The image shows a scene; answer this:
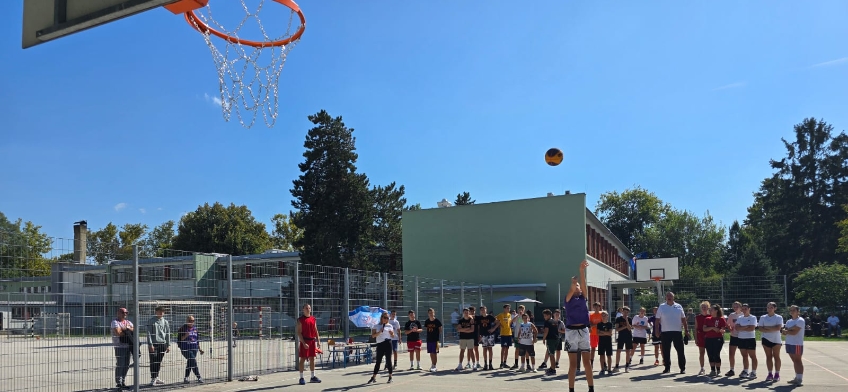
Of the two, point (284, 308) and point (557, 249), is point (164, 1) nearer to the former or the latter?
point (284, 308)

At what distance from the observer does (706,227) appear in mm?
88188

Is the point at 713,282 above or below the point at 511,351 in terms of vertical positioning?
above

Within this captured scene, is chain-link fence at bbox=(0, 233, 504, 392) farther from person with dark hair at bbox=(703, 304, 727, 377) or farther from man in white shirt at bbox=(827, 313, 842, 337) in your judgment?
man in white shirt at bbox=(827, 313, 842, 337)

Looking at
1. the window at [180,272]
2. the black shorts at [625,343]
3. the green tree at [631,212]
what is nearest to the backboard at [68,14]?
the window at [180,272]

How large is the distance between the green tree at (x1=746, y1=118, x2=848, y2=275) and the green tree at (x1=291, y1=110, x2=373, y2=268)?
3835 cm

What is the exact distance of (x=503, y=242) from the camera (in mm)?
42375

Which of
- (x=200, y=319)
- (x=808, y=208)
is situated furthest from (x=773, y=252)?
(x=200, y=319)

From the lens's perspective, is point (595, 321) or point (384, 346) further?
point (595, 321)

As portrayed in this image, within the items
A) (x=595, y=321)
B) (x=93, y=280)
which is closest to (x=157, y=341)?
(x=93, y=280)

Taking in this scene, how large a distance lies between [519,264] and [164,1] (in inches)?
1505

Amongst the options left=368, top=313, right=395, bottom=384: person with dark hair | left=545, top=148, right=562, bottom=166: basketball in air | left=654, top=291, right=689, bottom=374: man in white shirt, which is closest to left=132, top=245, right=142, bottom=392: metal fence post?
left=368, top=313, right=395, bottom=384: person with dark hair

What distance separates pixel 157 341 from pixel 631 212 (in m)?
83.3

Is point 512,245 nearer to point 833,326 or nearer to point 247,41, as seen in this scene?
point 833,326

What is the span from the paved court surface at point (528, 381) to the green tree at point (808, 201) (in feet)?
158
